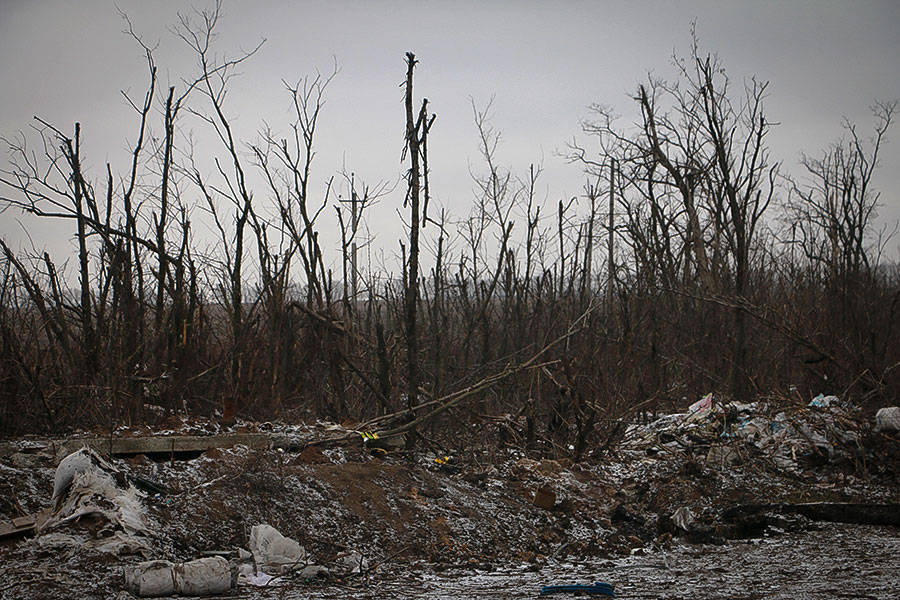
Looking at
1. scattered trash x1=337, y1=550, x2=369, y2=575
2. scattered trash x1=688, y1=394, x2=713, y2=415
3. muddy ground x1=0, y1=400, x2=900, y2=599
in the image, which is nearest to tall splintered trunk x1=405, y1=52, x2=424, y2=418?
muddy ground x1=0, y1=400, x2=900, y2=599

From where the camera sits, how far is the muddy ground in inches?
188

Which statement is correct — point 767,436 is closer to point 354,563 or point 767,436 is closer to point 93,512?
point 354,563

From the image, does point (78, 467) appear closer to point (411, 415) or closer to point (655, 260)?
point (411, 415)

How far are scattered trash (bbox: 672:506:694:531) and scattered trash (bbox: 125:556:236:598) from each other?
4.26m

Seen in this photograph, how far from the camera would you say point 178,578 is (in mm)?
4246

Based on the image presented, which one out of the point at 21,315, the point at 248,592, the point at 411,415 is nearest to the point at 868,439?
the point at 411,415

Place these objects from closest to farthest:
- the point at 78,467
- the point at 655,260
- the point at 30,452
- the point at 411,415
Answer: the point at 78,467
the point at 30,452
the point at 411,415
the point at 655,260

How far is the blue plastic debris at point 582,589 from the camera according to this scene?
4707 millimetres

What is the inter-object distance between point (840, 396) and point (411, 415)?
6739 mm

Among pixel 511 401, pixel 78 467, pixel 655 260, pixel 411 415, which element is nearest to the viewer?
pixel 78 467

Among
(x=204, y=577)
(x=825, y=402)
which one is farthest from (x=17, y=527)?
(x=825, y=402)

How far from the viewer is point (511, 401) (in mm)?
12453

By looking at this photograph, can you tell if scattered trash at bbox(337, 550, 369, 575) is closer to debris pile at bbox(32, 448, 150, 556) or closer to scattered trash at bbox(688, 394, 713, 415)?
debris pile at bbox(32, 448, 150, 556)

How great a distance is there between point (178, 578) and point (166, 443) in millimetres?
2742
